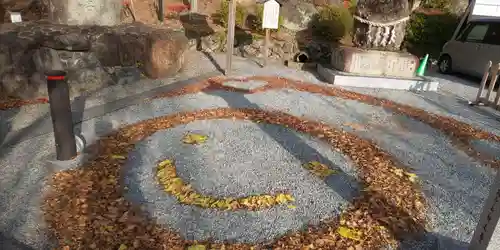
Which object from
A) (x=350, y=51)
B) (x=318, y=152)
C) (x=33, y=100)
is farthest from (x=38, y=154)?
(x=350, y=51)

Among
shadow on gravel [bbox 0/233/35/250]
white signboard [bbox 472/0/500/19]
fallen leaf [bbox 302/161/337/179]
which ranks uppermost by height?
white signboard [bbox 472/0/500/19]

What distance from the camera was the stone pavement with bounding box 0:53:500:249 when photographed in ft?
9.41

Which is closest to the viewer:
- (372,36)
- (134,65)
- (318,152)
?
(318,152)

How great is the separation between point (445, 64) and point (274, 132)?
8.69 m

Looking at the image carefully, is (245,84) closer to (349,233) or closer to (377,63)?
(377,63)

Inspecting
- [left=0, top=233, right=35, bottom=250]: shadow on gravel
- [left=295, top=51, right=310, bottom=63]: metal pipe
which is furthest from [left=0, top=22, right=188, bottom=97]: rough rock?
[left=295, top=51, right=310, bottom=63]: metal pipe

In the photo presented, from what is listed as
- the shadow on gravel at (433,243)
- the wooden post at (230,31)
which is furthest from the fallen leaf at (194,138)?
the wooden post at (230,31)

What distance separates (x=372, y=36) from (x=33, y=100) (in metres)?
7.76

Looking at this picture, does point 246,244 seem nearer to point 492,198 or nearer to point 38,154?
point 492,198

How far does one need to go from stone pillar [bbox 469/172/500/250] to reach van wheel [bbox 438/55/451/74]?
10.0 metres

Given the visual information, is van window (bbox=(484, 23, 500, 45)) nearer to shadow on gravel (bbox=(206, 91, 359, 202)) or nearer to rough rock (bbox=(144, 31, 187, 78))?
shadow on gravel (bbox=(206, 91, 359, 202))

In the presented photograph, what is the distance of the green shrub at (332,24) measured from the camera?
41.2 feet

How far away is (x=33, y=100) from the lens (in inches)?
223

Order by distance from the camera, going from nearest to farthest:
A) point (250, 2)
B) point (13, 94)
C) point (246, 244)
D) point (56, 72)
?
point (246, 244), point (56, 72), point (13, 94), point (250, 2)
